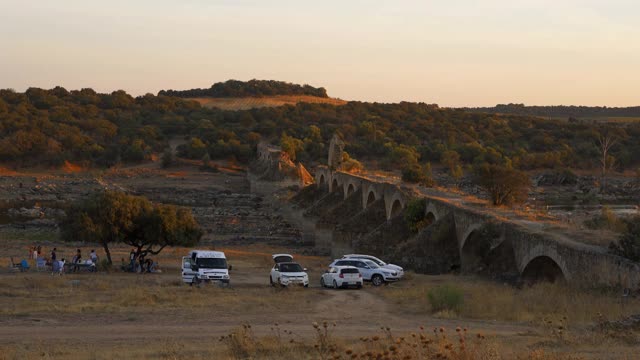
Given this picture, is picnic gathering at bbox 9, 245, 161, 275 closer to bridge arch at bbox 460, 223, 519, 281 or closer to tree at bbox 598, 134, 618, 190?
bridge arch at bbox 460, 223, 519, 281

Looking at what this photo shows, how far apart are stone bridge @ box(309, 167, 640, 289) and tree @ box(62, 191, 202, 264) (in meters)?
9.42

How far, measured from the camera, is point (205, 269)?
2994 centimetres

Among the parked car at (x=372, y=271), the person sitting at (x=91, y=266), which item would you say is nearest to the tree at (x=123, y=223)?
the person sitting at (x=91, y=266)

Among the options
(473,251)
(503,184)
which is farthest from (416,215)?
(473,251)

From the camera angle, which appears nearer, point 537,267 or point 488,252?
point 537,267

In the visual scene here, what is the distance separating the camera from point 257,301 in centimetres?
2462

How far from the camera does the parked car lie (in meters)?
30.9

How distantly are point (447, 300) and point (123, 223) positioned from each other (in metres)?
16.9

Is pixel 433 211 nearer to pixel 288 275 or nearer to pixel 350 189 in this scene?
pixel 288 275

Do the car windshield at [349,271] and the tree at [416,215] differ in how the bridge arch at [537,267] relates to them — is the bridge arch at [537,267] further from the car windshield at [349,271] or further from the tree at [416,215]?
the tree at [416,215]

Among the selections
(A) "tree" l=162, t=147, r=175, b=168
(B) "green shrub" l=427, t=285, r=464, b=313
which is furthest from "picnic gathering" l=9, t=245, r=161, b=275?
(A) "tree" l=162, t=147, r=175, b=168

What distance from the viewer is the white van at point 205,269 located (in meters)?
29.8

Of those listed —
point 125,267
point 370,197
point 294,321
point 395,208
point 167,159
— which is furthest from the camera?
point 167,159

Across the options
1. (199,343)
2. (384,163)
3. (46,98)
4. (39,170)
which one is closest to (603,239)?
(199,343)
